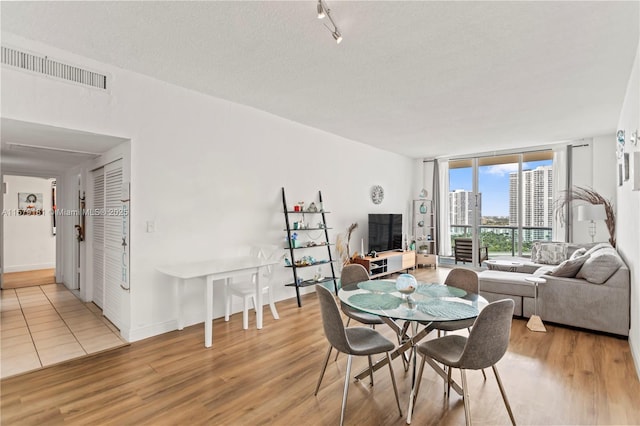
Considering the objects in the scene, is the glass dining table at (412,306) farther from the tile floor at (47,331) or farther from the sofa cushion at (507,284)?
the tile floor at (47,331)

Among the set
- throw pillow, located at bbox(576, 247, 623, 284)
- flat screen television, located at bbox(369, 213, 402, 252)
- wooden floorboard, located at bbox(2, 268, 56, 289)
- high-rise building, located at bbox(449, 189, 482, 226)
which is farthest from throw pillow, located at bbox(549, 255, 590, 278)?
wooden floorboard, located at bbox(2, 268, 56, 289)

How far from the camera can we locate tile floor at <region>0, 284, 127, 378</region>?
2.90 m

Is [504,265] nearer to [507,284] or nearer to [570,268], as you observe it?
[507,284]

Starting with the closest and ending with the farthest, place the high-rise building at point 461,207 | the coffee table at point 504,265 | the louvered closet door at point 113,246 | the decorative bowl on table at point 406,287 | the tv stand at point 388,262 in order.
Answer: the decorative bowl on table at point 406,287 → the louvered closet door at point 113,246 → the coffee table at point 504,265 → the tv stand at point 388,262 → the high-rise building at point 461,207

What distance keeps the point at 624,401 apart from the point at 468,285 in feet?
4.03

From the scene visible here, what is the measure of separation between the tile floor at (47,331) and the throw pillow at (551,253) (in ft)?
21.0

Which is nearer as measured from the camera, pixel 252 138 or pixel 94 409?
pixel 94 409

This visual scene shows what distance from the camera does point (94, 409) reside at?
2172 mm

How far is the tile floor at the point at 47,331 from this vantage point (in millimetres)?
2898

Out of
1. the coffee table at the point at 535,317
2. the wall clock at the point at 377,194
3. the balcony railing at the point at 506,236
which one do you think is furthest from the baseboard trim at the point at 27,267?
the balcony railing at the point at 506,236

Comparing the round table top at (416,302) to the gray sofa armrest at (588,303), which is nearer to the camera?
the round table top at (416,302)

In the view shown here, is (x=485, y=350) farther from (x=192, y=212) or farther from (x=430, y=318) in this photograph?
(x=192, y=212)

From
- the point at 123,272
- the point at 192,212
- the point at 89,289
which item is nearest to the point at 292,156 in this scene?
the point at 192,212

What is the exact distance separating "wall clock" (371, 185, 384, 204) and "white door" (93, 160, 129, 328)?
4.62 metres
